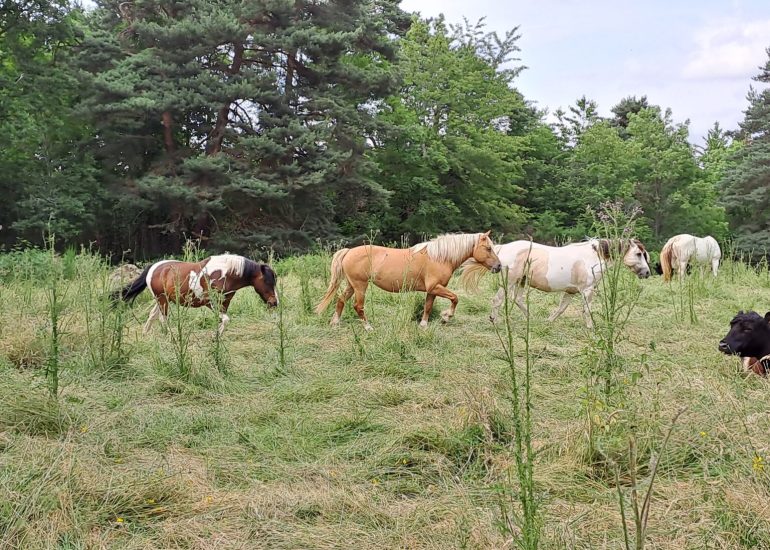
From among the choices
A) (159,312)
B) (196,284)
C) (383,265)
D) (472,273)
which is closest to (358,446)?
(196,284)

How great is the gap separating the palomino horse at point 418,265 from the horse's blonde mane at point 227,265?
4.09 feet

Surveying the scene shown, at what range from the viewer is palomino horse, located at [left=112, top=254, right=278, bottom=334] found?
6.39 metres

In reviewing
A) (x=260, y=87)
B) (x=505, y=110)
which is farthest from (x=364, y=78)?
(x=505, y=110)

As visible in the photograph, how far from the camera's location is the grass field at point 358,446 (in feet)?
7.73

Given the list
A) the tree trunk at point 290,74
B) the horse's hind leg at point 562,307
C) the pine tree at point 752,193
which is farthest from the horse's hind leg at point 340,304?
the pine tree at point 752,193

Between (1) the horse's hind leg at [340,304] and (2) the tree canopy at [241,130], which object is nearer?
(1) the horse's hind leg at [340,304]

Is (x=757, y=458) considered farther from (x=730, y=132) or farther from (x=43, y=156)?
(x=730, y=132)

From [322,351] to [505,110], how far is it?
21211 mm

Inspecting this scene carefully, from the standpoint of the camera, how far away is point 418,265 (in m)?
7.11

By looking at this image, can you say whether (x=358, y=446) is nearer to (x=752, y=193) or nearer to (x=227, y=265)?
(x=227, y=265)

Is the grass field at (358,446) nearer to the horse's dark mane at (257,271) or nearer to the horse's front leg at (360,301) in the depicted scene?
the horse's front leg at (360,301)

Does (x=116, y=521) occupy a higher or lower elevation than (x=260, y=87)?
lower

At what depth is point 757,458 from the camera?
2514mm

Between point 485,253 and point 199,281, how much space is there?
136 inches
